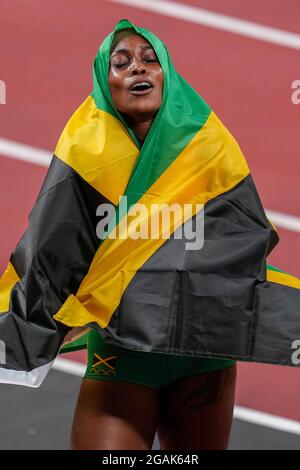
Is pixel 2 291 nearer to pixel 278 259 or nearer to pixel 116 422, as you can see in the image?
pixel 116 422

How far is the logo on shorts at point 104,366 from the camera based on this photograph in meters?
3.61

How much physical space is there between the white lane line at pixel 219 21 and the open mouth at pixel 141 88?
147 inches

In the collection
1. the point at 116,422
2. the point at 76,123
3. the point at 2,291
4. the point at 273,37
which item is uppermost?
the point at 273,37

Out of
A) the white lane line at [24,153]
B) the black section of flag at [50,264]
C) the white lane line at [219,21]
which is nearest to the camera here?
the black section of flag at [50,264]

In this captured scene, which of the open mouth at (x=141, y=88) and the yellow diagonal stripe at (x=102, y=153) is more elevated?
the open mouth at (x=141, y=88)

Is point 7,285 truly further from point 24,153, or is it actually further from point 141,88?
point 24,153

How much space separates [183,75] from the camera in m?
7.11

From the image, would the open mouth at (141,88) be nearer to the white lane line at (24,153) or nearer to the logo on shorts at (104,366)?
the logo on shorts at (104,366)

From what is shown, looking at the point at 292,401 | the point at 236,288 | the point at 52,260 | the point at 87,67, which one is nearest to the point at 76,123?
the point at 52,260

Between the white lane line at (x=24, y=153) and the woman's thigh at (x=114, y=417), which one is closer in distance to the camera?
the woman's thigh at (x=114, y=417)

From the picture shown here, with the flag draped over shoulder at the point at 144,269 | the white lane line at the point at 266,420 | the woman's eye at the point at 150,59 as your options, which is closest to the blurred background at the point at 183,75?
the white lane line at the point at 266,420

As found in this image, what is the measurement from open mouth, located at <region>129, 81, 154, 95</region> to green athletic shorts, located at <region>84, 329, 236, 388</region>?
0.76 metres
